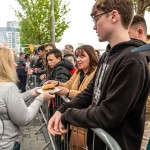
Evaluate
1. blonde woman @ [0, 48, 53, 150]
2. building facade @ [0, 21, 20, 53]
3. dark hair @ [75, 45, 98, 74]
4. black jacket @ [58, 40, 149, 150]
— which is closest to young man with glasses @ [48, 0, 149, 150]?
black jacket @ [58, 40, 149, 150]

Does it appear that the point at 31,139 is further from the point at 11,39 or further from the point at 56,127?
the point at 11,39

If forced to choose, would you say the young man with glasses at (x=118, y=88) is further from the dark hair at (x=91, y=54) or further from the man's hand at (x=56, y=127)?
the dark hair at (x=91, y=54)

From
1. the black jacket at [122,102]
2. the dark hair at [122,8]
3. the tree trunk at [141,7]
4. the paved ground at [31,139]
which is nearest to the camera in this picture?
the black jacket at [122,102]

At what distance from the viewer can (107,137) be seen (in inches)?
57.8

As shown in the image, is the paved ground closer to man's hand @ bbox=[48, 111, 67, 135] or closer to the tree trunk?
man's hand @ bbox=[48, 111, 67, 135]

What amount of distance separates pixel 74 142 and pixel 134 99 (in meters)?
1.35

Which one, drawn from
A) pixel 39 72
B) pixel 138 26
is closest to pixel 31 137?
pixel 39 72

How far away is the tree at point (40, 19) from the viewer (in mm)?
27125

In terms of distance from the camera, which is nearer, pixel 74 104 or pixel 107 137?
pixel 107 137

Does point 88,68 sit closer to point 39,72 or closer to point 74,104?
point 74,104

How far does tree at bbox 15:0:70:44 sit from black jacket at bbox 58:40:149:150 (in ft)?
85.6

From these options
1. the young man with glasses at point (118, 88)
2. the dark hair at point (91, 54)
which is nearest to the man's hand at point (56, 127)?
the young man with glasses at point (118, 88)

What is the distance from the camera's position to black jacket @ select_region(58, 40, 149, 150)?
4.62 feet

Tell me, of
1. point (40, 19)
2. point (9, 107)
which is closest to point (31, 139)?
point (9, 107)
